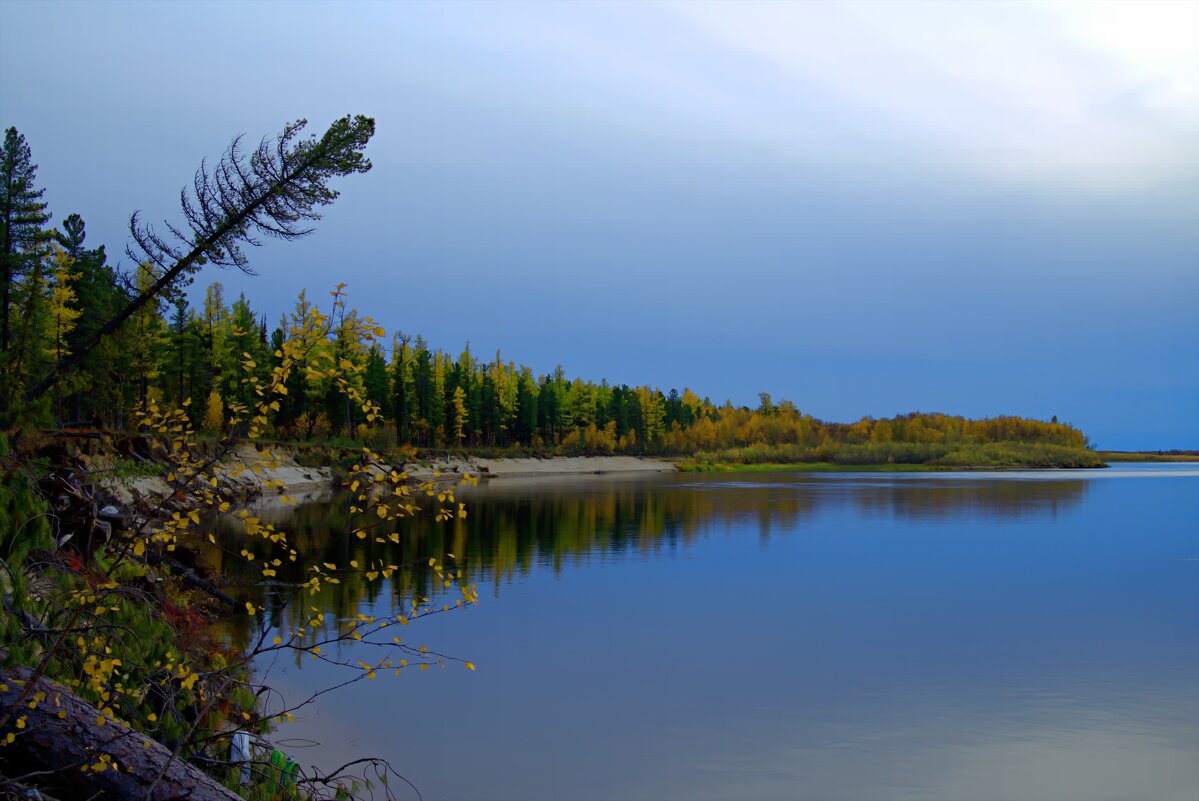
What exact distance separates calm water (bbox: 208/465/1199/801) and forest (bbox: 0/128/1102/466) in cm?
403

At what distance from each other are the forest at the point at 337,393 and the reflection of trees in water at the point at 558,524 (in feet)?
14.1

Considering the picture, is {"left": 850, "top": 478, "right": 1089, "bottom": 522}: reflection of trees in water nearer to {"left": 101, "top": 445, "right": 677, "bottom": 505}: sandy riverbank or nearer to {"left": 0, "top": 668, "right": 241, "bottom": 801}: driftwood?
{"left": 101, "top": 445, "right": 677, "bottom": 505}: sandy riverbank

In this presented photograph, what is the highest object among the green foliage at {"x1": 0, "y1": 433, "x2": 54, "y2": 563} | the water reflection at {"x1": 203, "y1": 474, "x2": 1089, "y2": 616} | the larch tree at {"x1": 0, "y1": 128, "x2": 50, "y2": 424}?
the larch tree at {"x1": 0, "y1": 128, "x2": 50, "y2": 424}

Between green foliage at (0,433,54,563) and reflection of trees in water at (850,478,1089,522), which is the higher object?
green foliage at (0,433,54,563)

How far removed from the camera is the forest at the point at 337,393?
16656 mm

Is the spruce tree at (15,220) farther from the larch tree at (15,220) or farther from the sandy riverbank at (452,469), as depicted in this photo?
the sandy riverbank at (452,469)

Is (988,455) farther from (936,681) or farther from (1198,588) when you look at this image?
(936,681)

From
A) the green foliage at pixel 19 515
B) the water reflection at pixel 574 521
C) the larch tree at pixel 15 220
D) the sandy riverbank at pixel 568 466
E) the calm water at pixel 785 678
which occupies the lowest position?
the calm water at pixel 785 678

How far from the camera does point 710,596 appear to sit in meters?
18.1

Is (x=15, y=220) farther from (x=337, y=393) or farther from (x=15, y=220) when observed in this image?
(x=337, y=393)

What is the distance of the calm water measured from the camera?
834 cm

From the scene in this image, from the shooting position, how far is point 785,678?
11727 mm

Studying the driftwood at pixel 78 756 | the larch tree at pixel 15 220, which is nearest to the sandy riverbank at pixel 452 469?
the driftwood at pixel 78 756

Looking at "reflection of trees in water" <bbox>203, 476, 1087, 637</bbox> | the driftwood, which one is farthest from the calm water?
the driftwood
